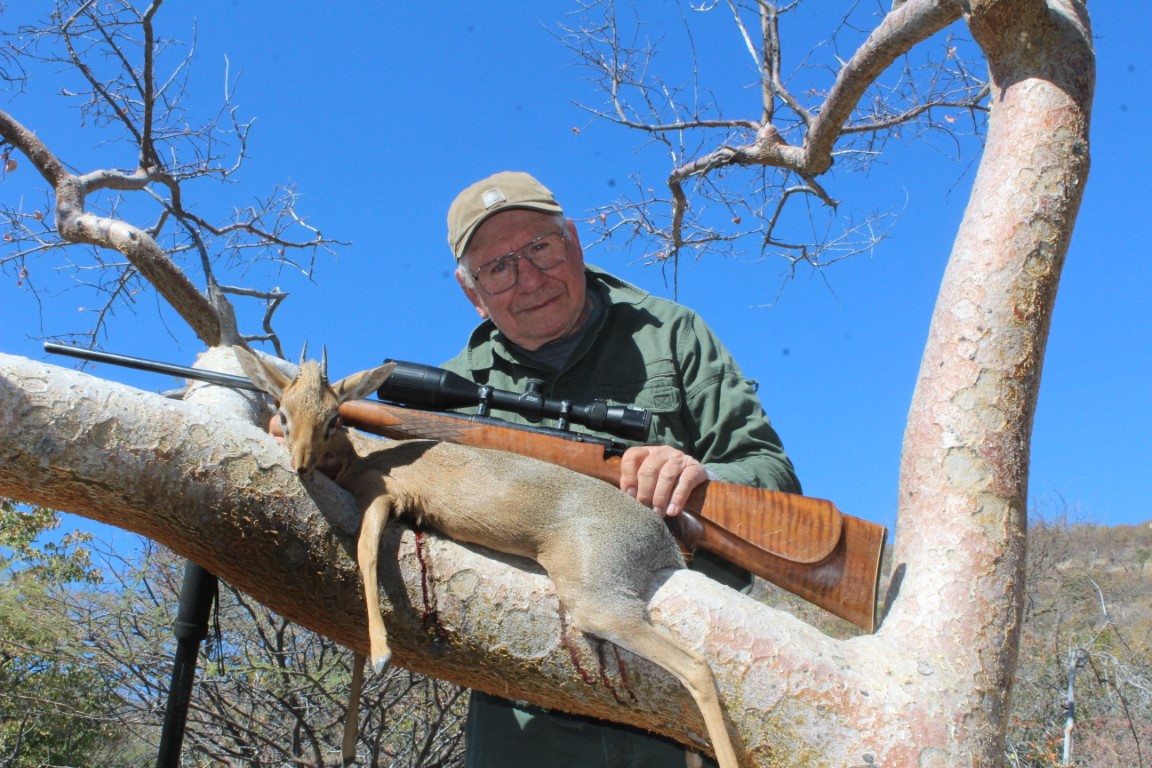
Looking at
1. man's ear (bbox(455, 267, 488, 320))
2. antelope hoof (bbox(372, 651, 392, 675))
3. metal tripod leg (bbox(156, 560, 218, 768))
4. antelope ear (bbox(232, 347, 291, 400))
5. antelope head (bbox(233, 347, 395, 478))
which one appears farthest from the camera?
man's ear (bbox(455, 267, 488, 320))

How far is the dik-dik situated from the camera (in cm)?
279

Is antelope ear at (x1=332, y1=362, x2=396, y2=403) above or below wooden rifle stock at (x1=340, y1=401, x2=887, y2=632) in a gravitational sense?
above

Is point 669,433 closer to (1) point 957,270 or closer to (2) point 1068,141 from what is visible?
(1) point 957,270

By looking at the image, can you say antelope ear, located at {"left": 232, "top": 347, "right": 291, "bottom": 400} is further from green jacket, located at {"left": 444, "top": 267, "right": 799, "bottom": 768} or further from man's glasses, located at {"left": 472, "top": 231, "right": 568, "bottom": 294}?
man's glasses, located at {"left": 472, "top": 231, "right": 568, "bottom": 294}

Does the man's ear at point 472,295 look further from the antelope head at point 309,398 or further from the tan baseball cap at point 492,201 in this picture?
the antelope head at point 309,398

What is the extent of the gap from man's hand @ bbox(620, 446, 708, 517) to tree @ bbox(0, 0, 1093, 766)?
0.45m

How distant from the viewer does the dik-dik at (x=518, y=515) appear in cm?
279

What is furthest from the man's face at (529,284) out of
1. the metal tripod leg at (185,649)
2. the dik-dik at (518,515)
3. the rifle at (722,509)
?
the metal tripod leg at (185,649)

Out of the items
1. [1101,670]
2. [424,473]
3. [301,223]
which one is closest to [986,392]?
[424,473]

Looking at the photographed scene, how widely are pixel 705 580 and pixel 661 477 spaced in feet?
1.78

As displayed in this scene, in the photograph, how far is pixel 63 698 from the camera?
813cm

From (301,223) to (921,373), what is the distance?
7.27 m

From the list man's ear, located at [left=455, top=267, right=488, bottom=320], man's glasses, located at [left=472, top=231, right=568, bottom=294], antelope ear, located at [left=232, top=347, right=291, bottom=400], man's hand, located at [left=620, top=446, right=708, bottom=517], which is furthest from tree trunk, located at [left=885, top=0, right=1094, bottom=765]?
man's ear, located at [left=455, top=267, right=488, bottom=320]

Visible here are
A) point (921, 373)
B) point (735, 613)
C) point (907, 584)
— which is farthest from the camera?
point (921, 373)
